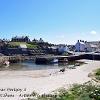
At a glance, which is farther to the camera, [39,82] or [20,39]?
[20,39]

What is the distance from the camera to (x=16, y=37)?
5989 inches

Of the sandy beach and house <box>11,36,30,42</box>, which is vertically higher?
house <box>11,36,30,42</box>

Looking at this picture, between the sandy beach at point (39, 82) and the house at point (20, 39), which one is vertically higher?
the house at point (20, 39)

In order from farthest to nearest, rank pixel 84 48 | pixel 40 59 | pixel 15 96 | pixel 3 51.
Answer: pixel 84 48, pixel 3 51, pixel 40 59, pixel 15 96

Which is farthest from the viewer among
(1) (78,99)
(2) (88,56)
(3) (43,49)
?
(3) (43,49)

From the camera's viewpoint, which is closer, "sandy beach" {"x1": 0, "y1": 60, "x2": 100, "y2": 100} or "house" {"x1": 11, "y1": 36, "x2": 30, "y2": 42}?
"sandy beach" {"x1": 0, "y1": 60, "x2": 100, "y2": 100}

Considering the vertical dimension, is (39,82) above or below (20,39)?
below

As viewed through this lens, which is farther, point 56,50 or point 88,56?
point 56,50

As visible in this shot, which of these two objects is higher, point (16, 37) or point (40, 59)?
point (16, 37)

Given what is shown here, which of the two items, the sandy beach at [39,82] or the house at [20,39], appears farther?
the house at [20,39]

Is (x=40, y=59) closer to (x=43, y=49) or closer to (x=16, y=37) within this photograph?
(x=43, y=49)

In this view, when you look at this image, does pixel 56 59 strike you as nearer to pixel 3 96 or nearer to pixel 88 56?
pixel 88 56

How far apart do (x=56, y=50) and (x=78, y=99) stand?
110m

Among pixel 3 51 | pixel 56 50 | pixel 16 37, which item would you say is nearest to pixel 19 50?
pixel 3 51
